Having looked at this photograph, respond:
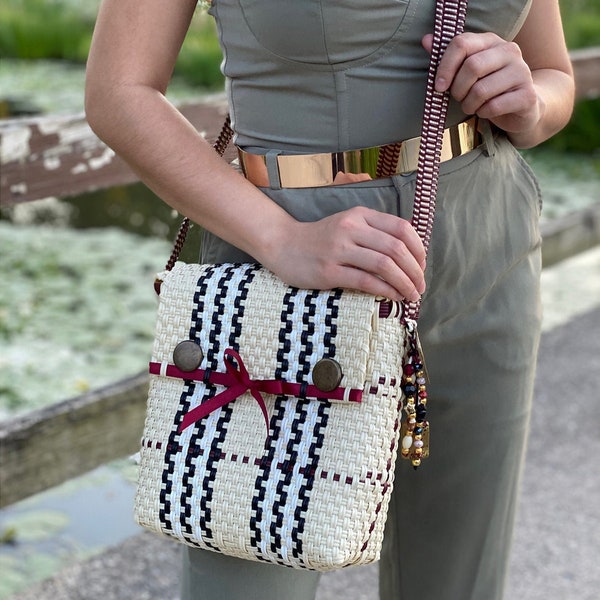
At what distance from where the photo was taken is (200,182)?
1060mm

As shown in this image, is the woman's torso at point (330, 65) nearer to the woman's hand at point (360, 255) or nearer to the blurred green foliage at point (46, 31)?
the woman's hand at point (360, 255)

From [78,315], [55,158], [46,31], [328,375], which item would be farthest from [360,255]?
[46,31]

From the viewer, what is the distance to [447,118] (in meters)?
1.14

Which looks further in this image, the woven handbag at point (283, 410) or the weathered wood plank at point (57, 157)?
the weathered wood plank at point (57, 157)

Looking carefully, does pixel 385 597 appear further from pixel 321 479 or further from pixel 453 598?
pixel 321 479

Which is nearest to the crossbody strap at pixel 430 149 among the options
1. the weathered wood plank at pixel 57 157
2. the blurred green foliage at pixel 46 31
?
the weathered wood plank at pixel 57 157

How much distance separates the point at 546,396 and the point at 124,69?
2546 mm

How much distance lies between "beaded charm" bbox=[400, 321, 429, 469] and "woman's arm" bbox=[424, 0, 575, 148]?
253 millimetres

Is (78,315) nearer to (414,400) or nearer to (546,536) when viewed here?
(546,536)

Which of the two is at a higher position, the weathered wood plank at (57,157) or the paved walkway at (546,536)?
the weathered wood plank at (57,157)

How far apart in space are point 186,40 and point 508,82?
8.65 metres

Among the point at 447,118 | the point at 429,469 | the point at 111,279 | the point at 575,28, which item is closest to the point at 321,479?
the point at 429,469

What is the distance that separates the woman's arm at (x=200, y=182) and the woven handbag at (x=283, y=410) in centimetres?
Result: 3

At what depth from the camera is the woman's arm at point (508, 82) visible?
1038mm
